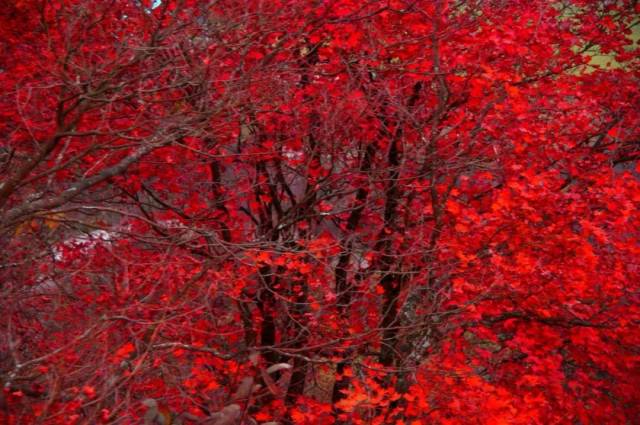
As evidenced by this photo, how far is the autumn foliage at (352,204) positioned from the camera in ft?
28.4

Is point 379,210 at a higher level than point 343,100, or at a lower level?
lower

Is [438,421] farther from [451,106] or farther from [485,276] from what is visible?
[451,106]

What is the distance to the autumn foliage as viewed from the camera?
8.66 m

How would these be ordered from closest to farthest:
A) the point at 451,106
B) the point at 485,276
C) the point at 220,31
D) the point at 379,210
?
the point at 220,31
the point at 485,276
the point at 451,106
the point at 379,210

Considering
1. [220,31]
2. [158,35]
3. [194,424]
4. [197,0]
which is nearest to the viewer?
[194,424]

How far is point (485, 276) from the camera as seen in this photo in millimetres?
9828

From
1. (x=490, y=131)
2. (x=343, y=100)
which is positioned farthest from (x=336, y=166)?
(x=490, y=131)

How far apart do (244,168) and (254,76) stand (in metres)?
3.30

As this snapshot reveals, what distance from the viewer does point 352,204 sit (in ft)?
40.8

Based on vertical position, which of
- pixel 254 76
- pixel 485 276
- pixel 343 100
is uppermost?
pixel 254 76

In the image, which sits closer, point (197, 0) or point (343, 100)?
point (197, 0)

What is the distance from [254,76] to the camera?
29.4 ft

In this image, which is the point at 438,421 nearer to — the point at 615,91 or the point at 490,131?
the point at 490,131

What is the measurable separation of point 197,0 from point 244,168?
379cm
